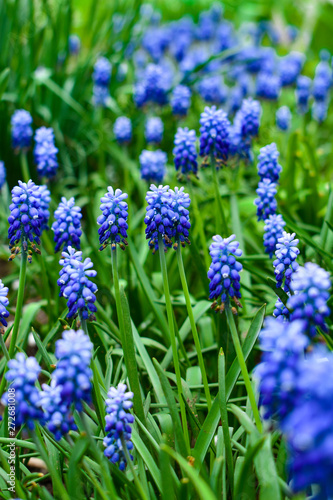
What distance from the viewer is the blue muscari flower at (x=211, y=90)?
7.58 metres

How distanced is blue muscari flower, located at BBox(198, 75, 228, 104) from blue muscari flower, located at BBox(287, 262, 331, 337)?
585 centimetres

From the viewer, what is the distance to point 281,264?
2.85 m

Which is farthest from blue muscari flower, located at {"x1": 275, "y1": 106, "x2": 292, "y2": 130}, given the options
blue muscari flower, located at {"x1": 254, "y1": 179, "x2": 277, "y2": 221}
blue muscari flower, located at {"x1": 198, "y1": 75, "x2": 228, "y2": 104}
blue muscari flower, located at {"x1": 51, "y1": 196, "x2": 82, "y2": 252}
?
blue muscari flower, located at {"x1": 51, "y1": 196, "x2": 82, "y2": 252}

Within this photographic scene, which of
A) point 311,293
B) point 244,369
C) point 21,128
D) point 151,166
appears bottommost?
point 244,369

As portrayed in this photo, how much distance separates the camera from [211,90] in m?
7.61

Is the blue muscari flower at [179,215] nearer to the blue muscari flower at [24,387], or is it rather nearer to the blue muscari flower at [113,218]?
the blue muscari flower at [113,218]

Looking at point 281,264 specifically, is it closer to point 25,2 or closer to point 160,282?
point 160,282

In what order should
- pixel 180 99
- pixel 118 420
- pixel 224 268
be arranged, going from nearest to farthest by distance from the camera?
pixel 118 420 → pixel 224 268 → pixel 180 99

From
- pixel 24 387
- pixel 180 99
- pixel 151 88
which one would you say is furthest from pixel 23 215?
pixel 151 88

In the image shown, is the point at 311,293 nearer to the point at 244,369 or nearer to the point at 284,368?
the point at 284,368

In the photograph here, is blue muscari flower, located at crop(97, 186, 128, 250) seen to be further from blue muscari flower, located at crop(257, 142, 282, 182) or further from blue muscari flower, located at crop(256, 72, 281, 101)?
blue muscari flower, located at crop(256, 72, 281, 101)

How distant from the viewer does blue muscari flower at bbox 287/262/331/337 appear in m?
2.08

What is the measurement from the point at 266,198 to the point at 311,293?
1.92m

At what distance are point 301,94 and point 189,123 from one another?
1.65 metres
